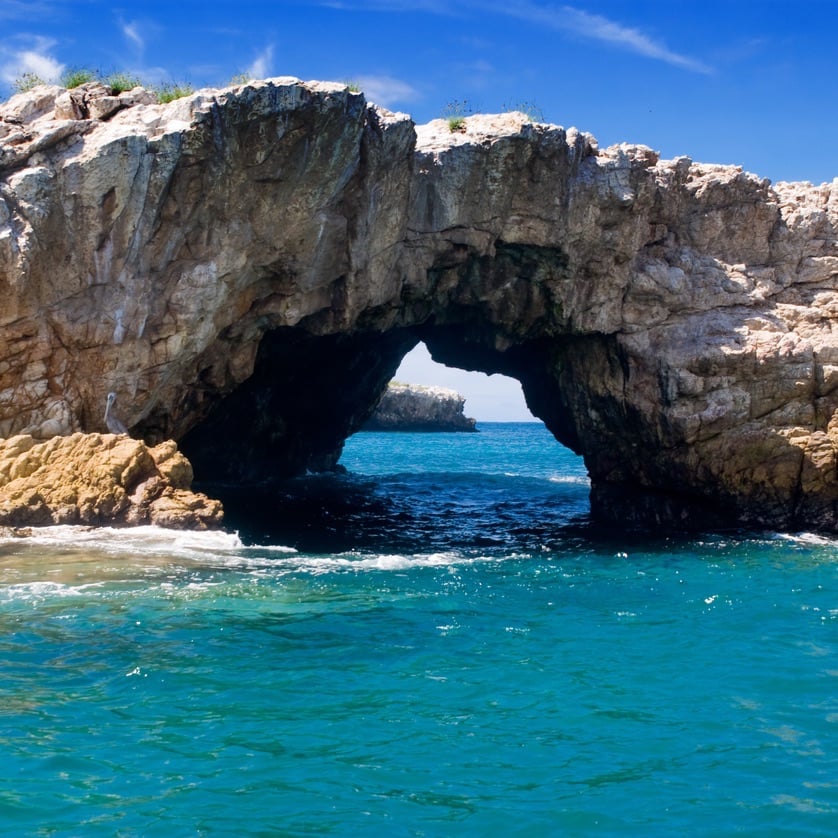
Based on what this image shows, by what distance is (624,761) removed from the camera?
1030cm

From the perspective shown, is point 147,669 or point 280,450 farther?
point 280,450

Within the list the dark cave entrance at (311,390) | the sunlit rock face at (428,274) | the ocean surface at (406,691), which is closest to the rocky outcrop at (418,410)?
the dark cave entrance at (311,390)

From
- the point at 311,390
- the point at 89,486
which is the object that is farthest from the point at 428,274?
the point at 311,390

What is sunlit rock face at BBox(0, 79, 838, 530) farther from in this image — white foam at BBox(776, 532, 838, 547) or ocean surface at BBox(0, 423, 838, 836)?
ocean surface at BBox(0, 423, 838, 836)

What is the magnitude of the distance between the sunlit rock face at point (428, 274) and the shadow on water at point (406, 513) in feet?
11.2

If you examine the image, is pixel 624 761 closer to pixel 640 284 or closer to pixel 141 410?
pixel 141 410

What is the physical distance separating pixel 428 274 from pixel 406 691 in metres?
18.0

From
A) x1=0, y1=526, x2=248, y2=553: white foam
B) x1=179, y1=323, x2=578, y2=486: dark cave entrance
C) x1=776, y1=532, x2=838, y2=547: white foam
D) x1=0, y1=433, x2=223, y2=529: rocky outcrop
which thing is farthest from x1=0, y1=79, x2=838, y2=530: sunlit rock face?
x1=0, y1=526, x2=248, y2=553: white foam

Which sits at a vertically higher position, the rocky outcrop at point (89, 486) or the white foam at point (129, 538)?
the rocky outcrop at point (89, 486)

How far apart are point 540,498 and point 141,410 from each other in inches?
804

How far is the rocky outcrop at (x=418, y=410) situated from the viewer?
106 metres

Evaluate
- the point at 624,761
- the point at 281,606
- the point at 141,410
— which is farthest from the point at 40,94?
the point at 624,761

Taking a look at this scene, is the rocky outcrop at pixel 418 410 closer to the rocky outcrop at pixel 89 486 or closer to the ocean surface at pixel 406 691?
the rocky outcrop at pixel 89 486

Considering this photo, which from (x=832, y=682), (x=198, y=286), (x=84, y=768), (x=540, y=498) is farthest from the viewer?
(x=540, y=498)
